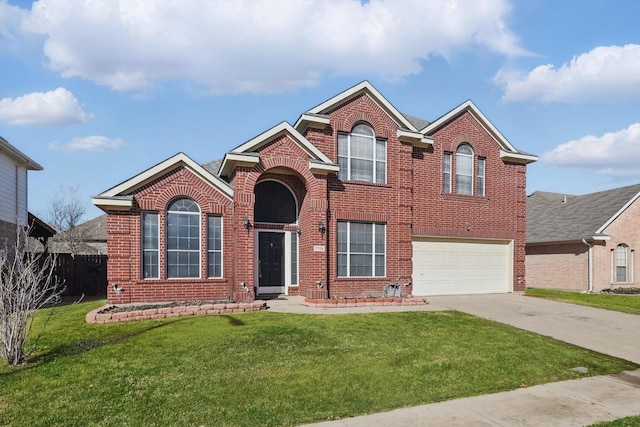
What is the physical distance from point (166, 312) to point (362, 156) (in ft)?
28.7

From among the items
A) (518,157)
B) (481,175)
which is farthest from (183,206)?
(518,157)

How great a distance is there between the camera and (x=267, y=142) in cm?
1448

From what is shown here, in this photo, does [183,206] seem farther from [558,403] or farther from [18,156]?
[558,403]

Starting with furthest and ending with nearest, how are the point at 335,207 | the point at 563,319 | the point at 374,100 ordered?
the point at 374,100 → the point at 335,207 → the point at 563,319

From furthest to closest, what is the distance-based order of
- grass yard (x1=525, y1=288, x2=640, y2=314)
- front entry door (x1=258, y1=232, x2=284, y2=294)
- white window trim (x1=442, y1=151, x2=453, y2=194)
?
white window trim (x1=442, y1=151, x2=453, y2=194) < front entry door (x1=258, y1=232, x2=284, y2=294) < grass yard (x1=525, y1=288, x2=640, y2=314)

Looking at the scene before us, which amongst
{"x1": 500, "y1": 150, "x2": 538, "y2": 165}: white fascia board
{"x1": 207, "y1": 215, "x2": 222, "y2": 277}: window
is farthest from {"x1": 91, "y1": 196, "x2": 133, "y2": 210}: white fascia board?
{"x1": 500, "y1": 150, "x2": 538, "y2": 165}: white fascia board

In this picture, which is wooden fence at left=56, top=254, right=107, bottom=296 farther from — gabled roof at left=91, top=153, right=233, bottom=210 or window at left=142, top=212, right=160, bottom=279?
gabled roof at left=91, top=153, right=233, bottom=210

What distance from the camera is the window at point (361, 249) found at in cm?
1559

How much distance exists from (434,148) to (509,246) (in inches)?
224

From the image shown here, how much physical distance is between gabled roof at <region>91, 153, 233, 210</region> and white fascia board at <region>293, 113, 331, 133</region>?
3502 millimetres

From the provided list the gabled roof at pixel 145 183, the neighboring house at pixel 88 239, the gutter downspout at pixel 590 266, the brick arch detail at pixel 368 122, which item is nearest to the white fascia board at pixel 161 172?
the gabled roof at pixel 145 183

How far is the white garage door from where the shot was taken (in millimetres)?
17219

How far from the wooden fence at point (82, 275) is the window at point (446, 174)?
49.2 feet

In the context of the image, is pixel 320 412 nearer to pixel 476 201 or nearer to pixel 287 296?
pixel 287 296
